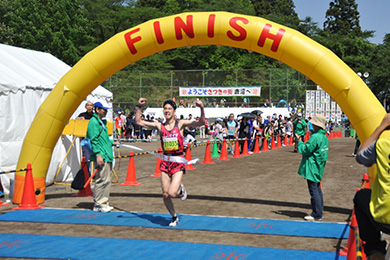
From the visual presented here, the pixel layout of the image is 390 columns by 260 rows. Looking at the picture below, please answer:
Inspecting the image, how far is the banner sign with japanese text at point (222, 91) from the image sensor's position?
131 ft

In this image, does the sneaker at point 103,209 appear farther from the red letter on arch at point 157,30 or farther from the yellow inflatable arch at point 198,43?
the red letter on arch at point 157,30

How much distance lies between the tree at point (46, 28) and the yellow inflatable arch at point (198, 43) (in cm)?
4244

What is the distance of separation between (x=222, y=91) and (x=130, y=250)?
34.3 meters

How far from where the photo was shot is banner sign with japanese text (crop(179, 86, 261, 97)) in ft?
131

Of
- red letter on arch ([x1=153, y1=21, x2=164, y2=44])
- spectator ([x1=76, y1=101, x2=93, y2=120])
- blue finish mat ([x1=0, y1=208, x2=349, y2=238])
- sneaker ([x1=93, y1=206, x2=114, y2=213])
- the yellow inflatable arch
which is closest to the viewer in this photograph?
blue finish mat ([x1=0, y1=208, x2=349, y2=238])

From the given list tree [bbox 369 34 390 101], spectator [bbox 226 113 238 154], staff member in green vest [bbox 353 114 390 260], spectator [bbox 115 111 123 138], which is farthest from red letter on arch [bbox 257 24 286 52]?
tree [bbox 369 34 390 101]

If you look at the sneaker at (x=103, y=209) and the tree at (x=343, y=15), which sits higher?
the tree at (x=343, y=15)

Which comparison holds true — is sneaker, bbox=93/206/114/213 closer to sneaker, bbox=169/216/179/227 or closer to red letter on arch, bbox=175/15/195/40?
sneaker, bbox=169/216/179/227

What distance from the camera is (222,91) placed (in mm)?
40094

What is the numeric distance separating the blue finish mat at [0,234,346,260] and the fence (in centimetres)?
3313

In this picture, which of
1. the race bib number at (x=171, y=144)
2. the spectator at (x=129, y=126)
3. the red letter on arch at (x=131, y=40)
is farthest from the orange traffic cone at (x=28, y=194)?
the spectator at (x=129, y=126)

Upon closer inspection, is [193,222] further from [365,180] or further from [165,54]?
[165,54]

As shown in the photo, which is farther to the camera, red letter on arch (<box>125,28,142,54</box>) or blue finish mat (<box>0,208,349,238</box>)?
red letter on arch (<box>125,28,142,54</box>)

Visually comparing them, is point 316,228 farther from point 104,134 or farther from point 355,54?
point 355,54
